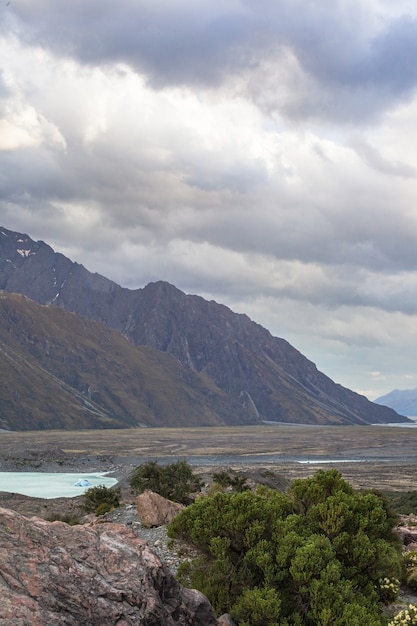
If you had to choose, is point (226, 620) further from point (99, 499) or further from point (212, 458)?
point (212, 458)

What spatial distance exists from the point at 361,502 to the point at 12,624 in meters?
13.9

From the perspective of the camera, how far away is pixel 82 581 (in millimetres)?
10555

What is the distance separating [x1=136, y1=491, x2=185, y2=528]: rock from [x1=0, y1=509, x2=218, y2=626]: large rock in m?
17.7

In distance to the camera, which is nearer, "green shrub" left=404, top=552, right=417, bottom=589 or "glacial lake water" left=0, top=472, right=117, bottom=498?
"green shrub" left=404, top=552, right=417, bottom=589

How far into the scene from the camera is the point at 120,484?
7994 cm

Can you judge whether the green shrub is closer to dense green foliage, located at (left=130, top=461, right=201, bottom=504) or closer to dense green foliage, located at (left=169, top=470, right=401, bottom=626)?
dense green foliage, located at (left=169, top=470, right=401, bottom=626)

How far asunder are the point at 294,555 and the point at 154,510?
47.2 ft

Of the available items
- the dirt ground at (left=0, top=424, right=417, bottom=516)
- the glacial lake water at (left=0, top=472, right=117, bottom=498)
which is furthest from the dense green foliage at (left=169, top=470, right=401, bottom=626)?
the glacial lake water at (left=0, top=472, right=117, bottom=498)

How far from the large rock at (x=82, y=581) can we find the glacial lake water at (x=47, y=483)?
69.7 m

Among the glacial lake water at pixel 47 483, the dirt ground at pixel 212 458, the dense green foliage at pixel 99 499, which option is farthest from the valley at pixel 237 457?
the dense green foliage at pixel 99 499

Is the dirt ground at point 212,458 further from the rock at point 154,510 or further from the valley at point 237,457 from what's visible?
the rock at point 154,510

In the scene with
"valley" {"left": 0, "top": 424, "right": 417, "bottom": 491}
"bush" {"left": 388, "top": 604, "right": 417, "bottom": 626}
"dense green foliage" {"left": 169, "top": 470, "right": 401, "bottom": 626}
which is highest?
"dense green foliage" {"left": 169, "top": 470, "right": 401, "bottom": 626}

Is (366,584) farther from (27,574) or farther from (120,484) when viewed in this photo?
(120,484)

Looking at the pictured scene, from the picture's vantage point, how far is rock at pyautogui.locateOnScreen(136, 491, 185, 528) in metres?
29.7
